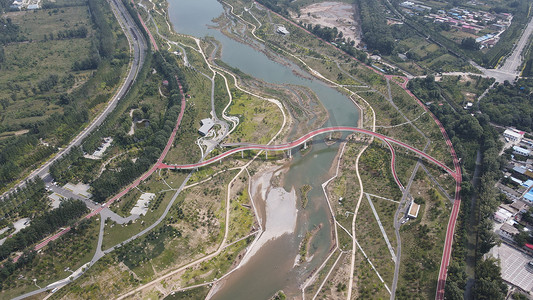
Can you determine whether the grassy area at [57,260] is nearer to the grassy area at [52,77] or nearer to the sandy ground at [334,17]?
the grassy area at [52,77]

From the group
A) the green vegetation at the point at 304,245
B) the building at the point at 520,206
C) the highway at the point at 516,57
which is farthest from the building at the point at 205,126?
the highway at the point at 516,57

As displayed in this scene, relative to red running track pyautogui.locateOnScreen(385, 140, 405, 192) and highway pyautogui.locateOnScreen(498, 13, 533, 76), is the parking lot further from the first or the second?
highway pyautogui.locateOnScreen(498, 13, 533, 76)

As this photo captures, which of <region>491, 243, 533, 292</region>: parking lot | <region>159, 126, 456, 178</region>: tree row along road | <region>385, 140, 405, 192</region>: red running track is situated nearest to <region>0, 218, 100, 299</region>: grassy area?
<region>159, 126, 456, 178</region>: tree row along road

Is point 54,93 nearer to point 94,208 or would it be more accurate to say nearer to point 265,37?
point 94,208

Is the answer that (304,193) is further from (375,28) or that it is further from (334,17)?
(334,17)

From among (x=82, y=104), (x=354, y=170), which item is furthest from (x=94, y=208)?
(x=354, y=170)

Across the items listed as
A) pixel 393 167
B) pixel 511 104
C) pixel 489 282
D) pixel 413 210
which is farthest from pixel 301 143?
pixel 511 104

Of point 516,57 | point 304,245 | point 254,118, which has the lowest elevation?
point 304,245
